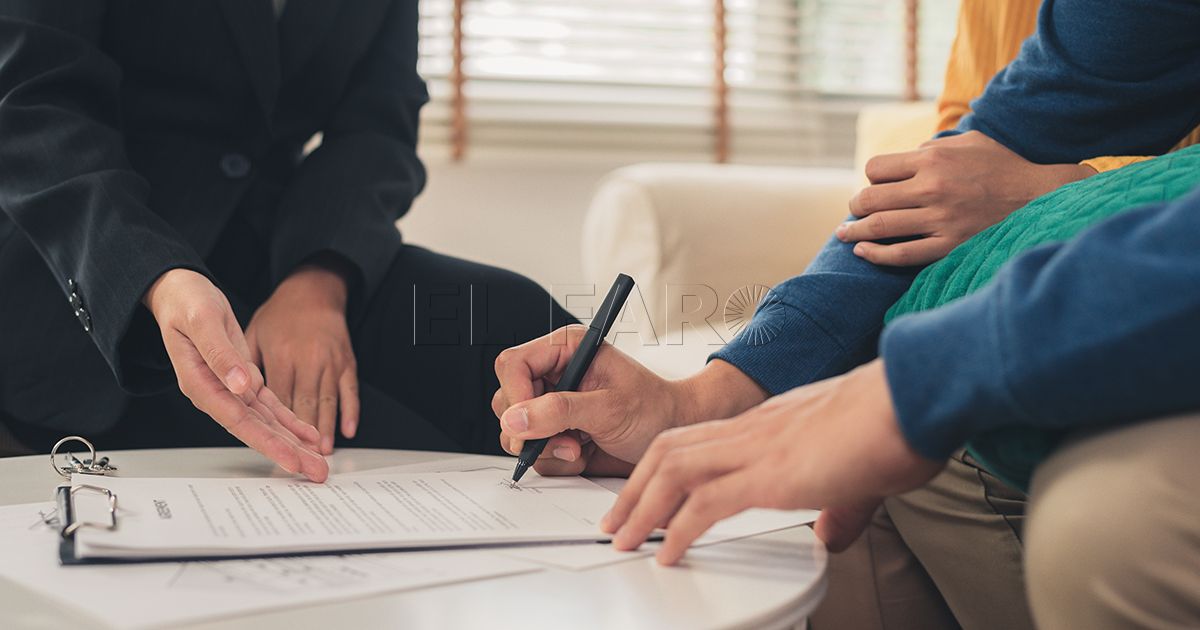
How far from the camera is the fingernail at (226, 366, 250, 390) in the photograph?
2.40 feet

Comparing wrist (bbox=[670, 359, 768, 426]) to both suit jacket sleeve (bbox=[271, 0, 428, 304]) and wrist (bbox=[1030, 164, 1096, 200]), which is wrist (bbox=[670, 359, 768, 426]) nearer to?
wrist (bbox=[1030, 164, 1096, 200])

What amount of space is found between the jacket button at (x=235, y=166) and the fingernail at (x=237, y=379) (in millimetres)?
402

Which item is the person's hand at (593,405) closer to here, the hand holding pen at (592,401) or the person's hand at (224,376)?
the hand holding pen at (592,401)

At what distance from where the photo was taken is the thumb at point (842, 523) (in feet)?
1.87

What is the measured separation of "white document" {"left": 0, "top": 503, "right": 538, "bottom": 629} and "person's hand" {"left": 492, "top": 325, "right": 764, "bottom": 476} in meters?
0.19

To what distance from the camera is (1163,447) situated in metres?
0.43

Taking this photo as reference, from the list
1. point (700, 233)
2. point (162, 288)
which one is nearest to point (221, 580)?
point (162, 288)

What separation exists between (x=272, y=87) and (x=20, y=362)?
357 millimetres

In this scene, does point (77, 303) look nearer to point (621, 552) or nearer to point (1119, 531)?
point (621, 552)

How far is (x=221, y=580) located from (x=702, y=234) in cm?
125

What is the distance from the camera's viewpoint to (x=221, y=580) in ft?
1.52

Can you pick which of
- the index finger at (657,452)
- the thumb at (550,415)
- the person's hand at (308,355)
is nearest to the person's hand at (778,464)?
the index finger at (657,452)

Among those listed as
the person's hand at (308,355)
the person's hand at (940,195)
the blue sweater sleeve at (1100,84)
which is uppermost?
the blue sweater sleeve at (1100,84)

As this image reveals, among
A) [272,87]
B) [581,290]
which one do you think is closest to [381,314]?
[272,87]
